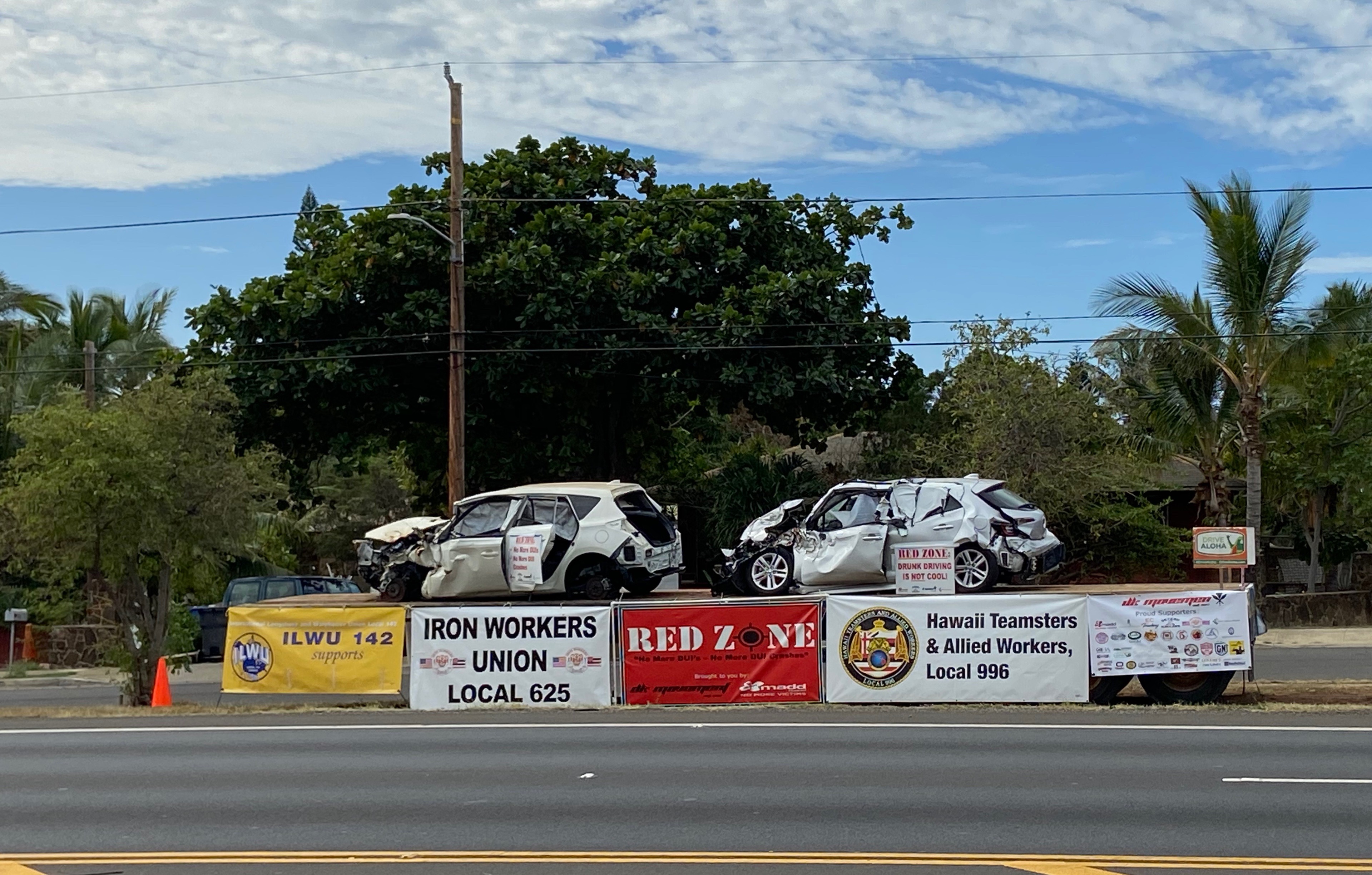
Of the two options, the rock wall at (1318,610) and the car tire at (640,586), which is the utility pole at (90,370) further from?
the rock wall at (1318,610)

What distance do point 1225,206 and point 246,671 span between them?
19.9 meters

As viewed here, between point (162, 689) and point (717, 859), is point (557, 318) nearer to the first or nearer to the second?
point (162, 689)

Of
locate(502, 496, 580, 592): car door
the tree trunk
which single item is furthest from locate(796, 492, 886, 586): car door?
the tree trunk

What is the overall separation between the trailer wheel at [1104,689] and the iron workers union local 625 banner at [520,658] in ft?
19.2

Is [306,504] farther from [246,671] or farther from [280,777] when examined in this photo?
[280,777]

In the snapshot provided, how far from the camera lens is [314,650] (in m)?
18.0

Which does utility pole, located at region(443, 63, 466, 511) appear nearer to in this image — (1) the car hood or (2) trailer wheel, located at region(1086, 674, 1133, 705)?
(1) the car hood

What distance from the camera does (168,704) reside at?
62.2ft

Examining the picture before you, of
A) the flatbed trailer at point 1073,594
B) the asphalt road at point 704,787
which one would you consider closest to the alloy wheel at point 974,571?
the flatbed trailer at point 1073,594

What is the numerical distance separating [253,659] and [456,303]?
316 inches

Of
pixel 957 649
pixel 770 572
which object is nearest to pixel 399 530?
pixel 770 572

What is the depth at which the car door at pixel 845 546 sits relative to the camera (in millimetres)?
18469

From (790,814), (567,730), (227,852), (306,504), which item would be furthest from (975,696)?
(306,504)

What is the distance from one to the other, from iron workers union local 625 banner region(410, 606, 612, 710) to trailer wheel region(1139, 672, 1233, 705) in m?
6.57
